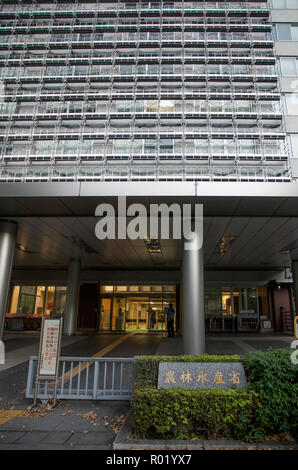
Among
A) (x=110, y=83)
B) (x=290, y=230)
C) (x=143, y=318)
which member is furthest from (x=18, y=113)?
(x=143, y=318)

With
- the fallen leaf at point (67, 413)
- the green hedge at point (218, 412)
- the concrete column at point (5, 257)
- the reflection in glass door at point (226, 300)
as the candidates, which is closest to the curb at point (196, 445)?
the green hedge at point (218, 412)

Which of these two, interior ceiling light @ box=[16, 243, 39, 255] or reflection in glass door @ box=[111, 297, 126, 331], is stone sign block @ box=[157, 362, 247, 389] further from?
reflection in glass door @ box=[111, 297, 126, 331]

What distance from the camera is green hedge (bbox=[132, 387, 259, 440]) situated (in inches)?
167

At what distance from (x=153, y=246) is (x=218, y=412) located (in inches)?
A: 502

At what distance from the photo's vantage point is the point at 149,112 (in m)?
13.7

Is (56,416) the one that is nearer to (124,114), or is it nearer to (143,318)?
(124,114)

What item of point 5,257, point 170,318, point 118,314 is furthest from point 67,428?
point 118,314

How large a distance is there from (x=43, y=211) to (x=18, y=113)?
20.2 feet

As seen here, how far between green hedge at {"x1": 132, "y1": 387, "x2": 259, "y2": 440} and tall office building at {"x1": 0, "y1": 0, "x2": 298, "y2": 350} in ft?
20.7

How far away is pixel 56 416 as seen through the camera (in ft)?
17.6

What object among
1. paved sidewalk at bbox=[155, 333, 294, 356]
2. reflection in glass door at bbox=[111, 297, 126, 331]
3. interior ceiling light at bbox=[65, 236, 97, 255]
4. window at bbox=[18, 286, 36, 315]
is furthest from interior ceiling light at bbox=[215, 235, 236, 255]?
window at bbox=[18, 286, 36, 315]

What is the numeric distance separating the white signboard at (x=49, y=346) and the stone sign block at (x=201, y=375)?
242 cm

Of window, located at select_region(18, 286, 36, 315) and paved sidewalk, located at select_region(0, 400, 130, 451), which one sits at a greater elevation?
window, located at select_region(18, 286, 36, 315)

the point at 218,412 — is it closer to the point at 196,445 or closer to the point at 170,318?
the point at 196,445
